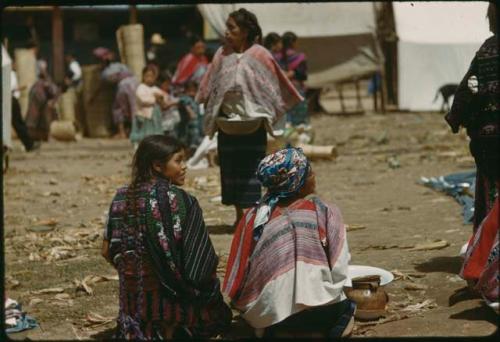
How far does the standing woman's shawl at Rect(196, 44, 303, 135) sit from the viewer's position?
24.5ft

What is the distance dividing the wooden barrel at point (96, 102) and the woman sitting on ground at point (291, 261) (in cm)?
1372

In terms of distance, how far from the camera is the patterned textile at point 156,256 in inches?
185

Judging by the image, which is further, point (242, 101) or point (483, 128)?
point (242, 101)

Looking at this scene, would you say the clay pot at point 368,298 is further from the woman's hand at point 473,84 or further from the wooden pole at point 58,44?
the wooden pole at point 58,44

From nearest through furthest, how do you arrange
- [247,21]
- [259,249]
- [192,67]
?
[259,249]
[247,21]
[192,67]

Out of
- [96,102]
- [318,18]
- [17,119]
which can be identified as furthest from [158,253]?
[318,18]

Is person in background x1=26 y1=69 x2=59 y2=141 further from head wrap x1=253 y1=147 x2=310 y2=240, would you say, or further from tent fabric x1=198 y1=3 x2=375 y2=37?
head wrap x1=253 y1=147 x2=310 y2=240

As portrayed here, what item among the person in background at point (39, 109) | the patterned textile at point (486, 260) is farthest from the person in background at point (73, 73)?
the patterned textile at point (486, 260)

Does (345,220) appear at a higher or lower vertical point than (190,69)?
lower

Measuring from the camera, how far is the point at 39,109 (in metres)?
18.3

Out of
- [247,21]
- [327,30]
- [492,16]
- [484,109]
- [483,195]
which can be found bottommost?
[327,30]

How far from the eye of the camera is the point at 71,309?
18.9 feet

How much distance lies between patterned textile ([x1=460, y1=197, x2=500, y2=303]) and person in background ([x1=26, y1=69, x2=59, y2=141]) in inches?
558

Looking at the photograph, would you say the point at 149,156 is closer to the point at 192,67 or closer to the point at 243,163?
the point at 243,163
